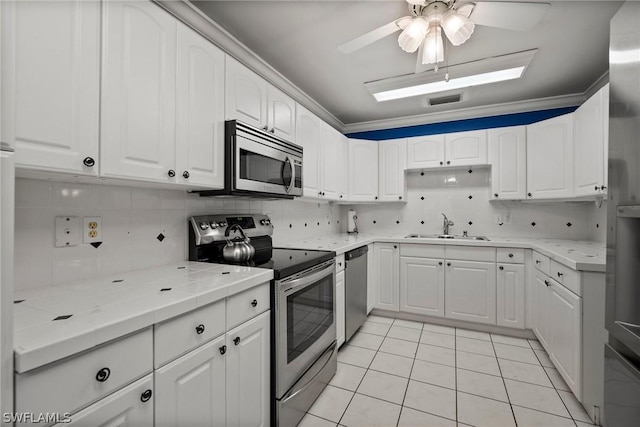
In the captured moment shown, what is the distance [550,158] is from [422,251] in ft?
4.93

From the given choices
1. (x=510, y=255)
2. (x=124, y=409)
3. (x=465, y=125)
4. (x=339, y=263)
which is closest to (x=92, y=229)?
(x=124, y=409)

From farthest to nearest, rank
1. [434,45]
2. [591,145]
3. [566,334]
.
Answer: [591,145] < [566,334] < [434,45]

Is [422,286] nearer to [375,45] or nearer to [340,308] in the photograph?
[340,308]

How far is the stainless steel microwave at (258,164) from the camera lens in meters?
1.69

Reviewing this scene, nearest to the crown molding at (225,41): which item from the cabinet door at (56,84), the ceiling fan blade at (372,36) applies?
the cabinet door at (56,84)

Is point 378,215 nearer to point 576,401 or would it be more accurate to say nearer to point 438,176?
point 438,176

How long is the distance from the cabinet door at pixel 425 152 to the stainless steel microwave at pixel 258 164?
1.78 m

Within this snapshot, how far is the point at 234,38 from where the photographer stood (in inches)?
78.9

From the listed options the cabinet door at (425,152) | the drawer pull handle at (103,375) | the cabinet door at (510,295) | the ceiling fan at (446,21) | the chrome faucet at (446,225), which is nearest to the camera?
the drawer pull handle at (103,375)

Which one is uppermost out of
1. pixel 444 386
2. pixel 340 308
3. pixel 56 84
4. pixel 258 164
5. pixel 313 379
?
pixel 56 84

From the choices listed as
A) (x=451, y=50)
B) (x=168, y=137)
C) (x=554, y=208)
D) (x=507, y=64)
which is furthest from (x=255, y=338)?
(x=554, y=208)

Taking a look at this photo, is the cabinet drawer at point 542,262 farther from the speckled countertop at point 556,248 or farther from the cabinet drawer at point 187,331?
the cabinet drawer at point 187,331

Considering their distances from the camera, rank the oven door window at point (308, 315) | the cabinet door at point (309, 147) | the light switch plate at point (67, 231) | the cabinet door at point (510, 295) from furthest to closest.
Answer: the cabinet door at point (510, 295), the cabinet door at point (309, 147), the oven door window at point (308, 315), the light switch plate at point (67, 231)

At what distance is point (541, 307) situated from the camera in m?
2.42
